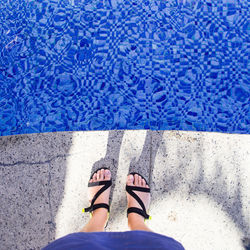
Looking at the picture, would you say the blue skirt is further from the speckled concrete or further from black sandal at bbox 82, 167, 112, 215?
the speckled concrete

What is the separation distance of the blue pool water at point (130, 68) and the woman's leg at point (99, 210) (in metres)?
0.42

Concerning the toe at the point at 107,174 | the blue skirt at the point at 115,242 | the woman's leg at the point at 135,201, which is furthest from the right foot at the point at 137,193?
the blue skirt at the point at 115,242

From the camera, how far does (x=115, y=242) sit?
1.18m

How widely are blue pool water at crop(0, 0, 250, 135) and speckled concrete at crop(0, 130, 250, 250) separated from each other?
15 cm

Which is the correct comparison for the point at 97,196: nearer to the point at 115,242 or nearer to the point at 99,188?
the point at 99,188

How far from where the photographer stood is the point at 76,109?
190cm

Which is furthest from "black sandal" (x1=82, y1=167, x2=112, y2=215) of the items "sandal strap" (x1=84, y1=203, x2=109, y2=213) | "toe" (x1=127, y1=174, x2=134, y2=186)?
"toe" (x1=127, y1=174, x2=134, y2=186)

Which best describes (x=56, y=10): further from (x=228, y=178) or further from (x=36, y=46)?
(x=228, y=178)

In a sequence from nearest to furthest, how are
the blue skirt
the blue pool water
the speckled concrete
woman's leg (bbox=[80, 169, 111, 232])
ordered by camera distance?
the blue skirt
woman's leg (bbox=[80, 169, 111, 232])
the speckled concrete
the blue pool water

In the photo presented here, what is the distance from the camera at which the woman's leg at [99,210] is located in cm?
160

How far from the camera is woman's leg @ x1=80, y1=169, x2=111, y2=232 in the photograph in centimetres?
160

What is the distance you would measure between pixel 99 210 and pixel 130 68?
130cm

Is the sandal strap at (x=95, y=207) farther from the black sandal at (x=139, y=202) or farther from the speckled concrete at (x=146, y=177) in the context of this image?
the black sandal at (x=139, y=202)

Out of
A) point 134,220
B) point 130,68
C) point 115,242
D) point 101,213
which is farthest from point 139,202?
point 130,68
